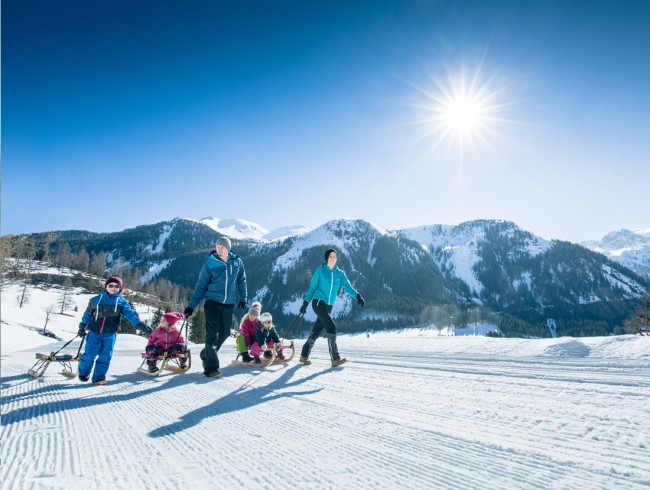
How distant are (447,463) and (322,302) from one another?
15.8ft

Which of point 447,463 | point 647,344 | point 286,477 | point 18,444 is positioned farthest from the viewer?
point 647,344

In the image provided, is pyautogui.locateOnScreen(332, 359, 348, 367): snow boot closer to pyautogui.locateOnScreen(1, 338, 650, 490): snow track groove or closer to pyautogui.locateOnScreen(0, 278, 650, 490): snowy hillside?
pyautogui.locateOnScreen(0, 278, 650, 490): snowy hillside

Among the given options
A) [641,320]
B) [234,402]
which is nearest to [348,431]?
[234,402]

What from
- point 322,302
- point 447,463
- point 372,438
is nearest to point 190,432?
point 372,438

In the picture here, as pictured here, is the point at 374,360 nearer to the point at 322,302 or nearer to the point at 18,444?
the point at 322,302

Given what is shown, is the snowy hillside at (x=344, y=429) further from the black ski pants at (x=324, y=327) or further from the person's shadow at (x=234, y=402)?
the black ski pants at (x=324, y=327)

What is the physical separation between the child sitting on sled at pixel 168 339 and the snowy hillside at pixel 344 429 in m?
0.90

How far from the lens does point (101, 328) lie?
5430 mm

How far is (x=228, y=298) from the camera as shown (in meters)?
5.93

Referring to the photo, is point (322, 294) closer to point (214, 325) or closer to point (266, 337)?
point (266, 337)

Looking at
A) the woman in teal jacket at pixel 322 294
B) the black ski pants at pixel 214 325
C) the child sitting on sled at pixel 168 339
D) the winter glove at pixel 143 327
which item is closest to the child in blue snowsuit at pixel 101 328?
the winter glove at pixel 143 327

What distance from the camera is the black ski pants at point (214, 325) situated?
5712 mm

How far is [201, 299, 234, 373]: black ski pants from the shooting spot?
18.7 feet

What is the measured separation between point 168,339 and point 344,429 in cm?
479
